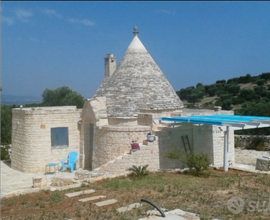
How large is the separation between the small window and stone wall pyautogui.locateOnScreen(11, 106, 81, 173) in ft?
0.62

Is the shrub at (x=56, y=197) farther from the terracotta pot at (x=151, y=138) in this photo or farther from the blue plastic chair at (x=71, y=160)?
the blue plastic chair at (x=71, y=160)

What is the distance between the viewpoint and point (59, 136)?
57.8 feet

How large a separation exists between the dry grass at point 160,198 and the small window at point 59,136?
21.5ft

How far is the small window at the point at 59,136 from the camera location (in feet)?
57.2

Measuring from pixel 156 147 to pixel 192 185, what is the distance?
4.10 metres

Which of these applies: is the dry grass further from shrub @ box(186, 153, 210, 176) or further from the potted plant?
the potted plant

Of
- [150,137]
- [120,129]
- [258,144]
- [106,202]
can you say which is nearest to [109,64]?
[120,129]

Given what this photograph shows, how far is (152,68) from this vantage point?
17734 millimetres

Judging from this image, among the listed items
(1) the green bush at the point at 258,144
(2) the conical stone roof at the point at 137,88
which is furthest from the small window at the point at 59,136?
(1) the green bush at the point at 258,144

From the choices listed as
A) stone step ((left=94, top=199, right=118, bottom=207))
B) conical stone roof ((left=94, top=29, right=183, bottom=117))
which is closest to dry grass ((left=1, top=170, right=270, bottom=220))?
stone step ((left=94, top=199, right=118, bottom=207))

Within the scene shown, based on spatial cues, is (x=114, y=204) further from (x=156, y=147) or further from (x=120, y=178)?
(x=156, y=147)

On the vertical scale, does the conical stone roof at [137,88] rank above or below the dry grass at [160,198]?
above

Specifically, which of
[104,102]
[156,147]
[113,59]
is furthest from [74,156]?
[113,59]

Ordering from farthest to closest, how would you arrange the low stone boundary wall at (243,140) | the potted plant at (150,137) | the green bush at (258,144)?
the low stone boundary wall at (243,140), the green bush at (258,144), the potted plant at (150,137)
